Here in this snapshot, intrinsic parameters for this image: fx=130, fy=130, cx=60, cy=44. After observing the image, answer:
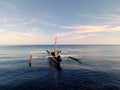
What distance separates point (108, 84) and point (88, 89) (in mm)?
6149

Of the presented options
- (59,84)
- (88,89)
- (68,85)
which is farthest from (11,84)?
(88,89)

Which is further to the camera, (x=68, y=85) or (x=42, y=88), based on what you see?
(x=68, y=85)

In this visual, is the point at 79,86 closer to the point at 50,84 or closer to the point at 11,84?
the point at 50,84

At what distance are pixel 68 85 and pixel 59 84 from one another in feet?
7.31

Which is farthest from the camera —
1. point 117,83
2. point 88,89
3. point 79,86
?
point 117,83

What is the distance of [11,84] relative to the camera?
30703mm

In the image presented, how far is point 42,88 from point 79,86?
826cm

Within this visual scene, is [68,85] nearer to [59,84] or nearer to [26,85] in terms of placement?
[59,84]

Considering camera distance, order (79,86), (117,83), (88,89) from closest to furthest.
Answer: (88,89)
(79,86)
(117,83)

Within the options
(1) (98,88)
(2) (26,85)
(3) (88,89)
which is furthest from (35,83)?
(1) (98,88)

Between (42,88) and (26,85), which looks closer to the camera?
(42,88)

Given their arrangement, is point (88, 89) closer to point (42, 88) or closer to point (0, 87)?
point (42, 88)

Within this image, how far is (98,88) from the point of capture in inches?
1097

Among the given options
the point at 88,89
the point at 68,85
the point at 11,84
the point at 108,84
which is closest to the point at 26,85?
the point at 11,84
